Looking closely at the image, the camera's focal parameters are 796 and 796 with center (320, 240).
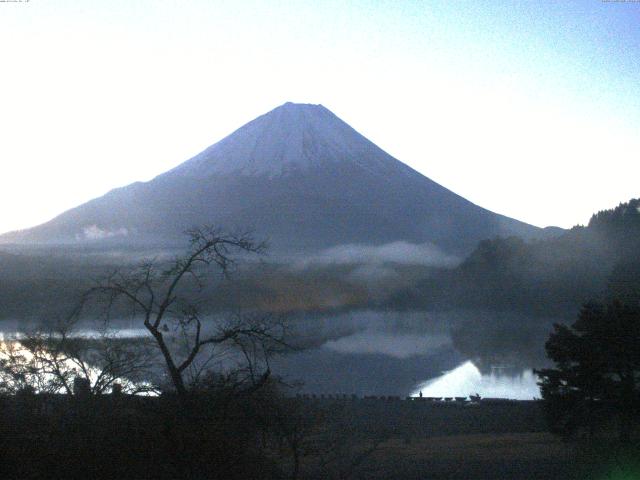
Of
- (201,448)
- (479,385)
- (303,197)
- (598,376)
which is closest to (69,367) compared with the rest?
(201,448)

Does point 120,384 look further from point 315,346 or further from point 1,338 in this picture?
point 315,346

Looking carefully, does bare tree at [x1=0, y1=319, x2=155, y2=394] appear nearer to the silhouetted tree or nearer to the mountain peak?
the silhouetted tree

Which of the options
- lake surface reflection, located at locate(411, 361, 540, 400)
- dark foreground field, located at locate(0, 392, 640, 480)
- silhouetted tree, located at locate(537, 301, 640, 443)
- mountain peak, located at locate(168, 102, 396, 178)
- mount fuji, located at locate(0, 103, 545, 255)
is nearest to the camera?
dark foreground field, located at locate(0, 392, 640, 480)

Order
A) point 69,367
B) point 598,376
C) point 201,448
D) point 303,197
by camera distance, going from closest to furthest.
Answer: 1. point 201,448
2. point 69,367
3. point 598,376
4. point 303,197

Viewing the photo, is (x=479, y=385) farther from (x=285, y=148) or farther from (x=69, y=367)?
(x=285, y=148)

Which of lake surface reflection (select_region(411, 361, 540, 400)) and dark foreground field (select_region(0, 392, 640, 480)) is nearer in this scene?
dark foreground field (select_region(0, 392, 640, 480))

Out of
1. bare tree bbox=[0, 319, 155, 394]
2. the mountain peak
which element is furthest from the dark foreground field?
the mountain peak

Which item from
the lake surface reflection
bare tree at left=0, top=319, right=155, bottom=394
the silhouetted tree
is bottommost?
the lake surface reflection

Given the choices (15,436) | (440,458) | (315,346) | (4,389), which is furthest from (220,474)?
(315,346)
